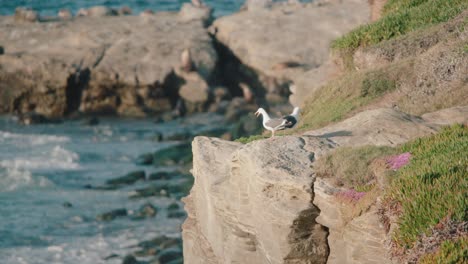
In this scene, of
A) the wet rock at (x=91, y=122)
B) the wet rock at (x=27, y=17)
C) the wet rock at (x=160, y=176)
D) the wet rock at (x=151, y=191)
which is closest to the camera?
the wet rock at (x=151, y=191)

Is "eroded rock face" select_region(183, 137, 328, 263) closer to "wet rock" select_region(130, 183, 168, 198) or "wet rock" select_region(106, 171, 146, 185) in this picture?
"wet rock" select_region(130, 183, 168, 198)

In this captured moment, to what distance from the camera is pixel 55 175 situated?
41125 mm

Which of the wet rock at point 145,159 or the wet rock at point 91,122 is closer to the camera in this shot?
the wet rock at point 145,159

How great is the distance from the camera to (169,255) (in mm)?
32062

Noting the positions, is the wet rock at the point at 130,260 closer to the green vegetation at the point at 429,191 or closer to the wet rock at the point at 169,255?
the wet rock at the point at 169,255

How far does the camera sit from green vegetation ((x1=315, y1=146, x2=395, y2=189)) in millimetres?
17641

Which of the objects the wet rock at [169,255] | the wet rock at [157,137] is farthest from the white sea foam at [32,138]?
the wet rock at [169,255]

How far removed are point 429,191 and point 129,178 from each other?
25660mm

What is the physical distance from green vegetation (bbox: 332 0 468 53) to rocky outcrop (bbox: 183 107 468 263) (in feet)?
25.8

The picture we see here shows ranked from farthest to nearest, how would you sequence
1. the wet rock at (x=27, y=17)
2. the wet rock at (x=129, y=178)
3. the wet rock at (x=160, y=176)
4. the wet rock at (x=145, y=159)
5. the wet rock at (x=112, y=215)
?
the wet rock at (x=27, y=17) → the wet rock at (x=145, y=159) → the wet rock at (x=160, y=176) → the wet rock at (x=129, y=178) → the wet rock at (x=112, y=215)

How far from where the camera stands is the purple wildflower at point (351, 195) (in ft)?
55.8

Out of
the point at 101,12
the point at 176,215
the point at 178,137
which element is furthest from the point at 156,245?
the point at 101,12

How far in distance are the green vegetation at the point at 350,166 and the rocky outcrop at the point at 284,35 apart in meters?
31.8

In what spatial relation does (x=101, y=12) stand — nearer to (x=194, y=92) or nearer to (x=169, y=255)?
(x=194, y=92)
